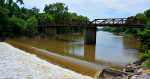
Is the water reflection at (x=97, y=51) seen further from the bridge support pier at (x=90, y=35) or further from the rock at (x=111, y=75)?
the rock at (x=111, y=75)

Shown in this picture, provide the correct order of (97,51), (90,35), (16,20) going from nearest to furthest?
1. (97,51)
2. (90,35)
3. (16,20)

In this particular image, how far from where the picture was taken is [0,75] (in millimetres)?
20047

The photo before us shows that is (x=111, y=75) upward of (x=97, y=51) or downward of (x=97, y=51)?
upward

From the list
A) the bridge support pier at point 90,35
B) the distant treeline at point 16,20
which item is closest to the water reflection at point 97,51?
the bridge support pier at point 90,35

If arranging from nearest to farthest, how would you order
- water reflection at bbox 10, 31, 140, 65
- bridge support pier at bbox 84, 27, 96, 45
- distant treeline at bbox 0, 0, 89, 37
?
1. water reflection at bbox 10, 31, 140, 65
2. bridge support pier at bbox 84, 27, 96, 45
3. distant treeline at bbox 0, 0, 89, 37

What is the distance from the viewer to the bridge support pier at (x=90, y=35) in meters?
56.4

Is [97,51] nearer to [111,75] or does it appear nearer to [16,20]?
[111,75]

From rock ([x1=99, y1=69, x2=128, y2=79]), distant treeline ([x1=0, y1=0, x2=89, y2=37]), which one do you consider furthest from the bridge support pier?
rock ([x1=99, y1=69, x2=128, y2=79])

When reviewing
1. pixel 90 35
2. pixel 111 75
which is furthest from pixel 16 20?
pixel 111 75

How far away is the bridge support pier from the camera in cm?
5640

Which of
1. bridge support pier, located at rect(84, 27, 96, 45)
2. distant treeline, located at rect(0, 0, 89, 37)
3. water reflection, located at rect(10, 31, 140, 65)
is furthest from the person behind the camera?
distant treeline, located at rect(0, 0, 89, 37)

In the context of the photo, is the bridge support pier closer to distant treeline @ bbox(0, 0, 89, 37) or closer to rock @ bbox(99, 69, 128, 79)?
distant treeline @ bbox(0, 0, 89, 37)

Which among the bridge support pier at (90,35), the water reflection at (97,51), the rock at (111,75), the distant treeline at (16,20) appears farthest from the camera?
the distant treeline at (16,20)

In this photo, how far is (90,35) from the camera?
Result: 57531mm
